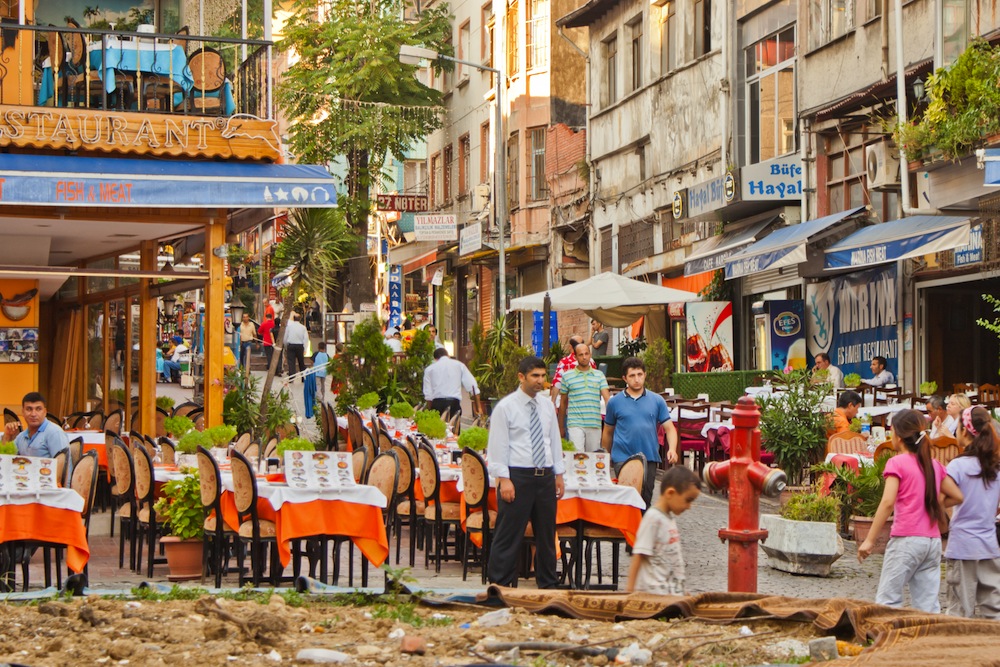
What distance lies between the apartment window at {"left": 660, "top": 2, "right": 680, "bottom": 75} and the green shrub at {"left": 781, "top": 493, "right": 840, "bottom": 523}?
20.7 meters

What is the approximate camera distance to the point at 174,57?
17.5m

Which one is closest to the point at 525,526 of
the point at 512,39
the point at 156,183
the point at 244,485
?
the point at 244,485

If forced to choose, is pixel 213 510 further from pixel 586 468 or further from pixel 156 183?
pixel 156 183

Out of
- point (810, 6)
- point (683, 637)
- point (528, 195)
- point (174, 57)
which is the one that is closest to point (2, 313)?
point (174, 57)

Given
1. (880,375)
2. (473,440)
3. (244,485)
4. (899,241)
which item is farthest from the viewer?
(880,375)

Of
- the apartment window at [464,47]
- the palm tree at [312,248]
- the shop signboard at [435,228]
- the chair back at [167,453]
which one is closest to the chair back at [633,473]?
Result: the chair back at [167,453]

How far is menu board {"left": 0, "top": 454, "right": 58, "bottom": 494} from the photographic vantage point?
11008 millimetres

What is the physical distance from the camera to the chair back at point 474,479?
12.1 meters

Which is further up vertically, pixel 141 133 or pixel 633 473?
pixel 141 133

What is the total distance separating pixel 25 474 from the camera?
11.1m

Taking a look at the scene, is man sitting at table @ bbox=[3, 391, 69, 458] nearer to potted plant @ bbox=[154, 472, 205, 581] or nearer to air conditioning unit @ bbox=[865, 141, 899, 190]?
potted plant @ bbox=[154, 472, 205, 581]

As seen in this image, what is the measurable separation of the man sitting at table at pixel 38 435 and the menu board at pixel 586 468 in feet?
12.7

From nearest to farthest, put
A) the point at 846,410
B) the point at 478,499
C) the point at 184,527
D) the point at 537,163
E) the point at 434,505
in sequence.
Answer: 1. the point at 184,527
2. the point at 478,499
3. the point at 434,505
4. the point at 846,410
5. the point at 537,163

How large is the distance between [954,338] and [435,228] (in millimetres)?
17885
